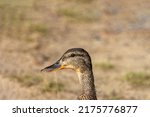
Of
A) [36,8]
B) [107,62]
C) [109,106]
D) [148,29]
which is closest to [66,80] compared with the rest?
[107,62]

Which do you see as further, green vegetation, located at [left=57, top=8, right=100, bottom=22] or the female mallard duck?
green vegetation, located at [left=57, top=8, right=100, bottom=22]

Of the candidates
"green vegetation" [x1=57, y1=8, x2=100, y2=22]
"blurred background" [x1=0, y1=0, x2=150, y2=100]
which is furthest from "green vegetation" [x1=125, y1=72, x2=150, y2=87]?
"green vegetation" [x1=57, y1=8, x2=100, y2=22]

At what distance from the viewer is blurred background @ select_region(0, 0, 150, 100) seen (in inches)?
445

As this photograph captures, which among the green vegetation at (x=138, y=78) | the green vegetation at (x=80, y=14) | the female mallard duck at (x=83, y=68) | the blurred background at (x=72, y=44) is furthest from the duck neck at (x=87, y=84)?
the green vegetation at (x=80, y=14)

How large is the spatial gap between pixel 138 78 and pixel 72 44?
132 inches

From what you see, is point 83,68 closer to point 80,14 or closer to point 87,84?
point 87,84

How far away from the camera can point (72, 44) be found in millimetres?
15125

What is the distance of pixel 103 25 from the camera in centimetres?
1662

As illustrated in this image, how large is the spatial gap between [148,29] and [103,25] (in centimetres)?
118

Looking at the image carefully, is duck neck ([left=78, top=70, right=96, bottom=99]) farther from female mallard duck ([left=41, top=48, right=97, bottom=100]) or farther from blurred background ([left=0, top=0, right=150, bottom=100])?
blurred background ([left=0, top=0, right=150, bottom=100])

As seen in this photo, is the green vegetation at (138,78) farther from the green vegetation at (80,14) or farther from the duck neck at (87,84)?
the green vegetation at (80,14)

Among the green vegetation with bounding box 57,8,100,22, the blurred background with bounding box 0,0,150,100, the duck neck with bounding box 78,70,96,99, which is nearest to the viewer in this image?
the duck neck with bounding box 78,70,96,99

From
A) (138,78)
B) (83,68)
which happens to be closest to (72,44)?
(138,78)

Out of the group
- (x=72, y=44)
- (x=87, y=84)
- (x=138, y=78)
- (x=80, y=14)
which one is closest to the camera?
(x=87, y=84)
